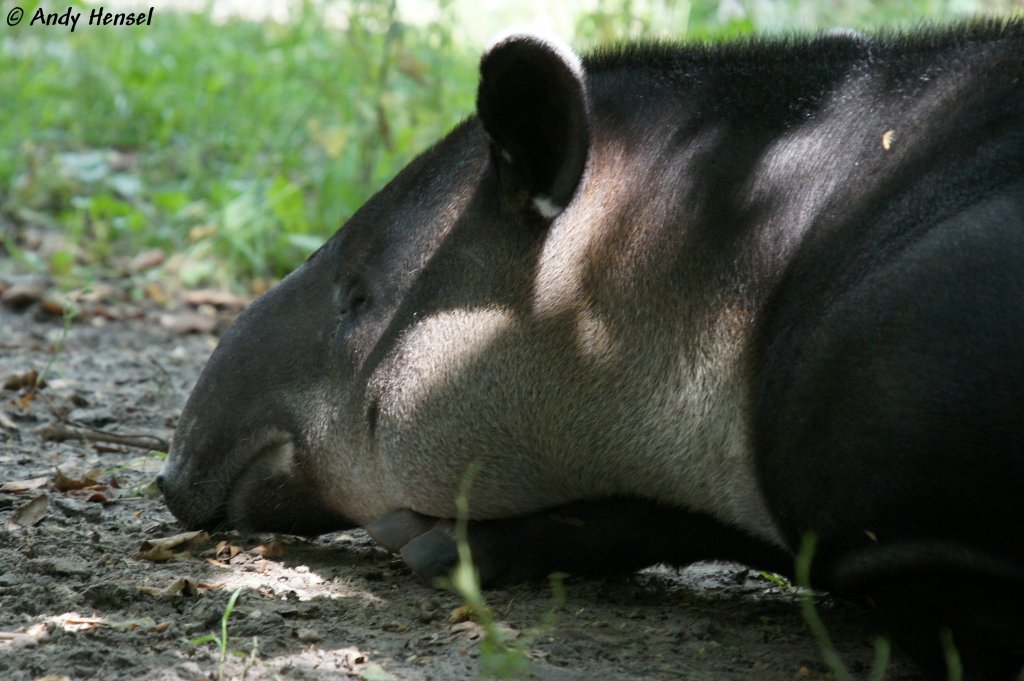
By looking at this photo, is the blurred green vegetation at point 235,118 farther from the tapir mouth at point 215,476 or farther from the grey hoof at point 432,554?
the grey hoof at point 432,554

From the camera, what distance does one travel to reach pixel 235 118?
8.51 metres

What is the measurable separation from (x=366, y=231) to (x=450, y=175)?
30 cm

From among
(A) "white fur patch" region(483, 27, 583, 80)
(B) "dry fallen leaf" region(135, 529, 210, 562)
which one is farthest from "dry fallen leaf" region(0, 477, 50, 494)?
(A) "white fur patch" region(483, 27, 583, 80)

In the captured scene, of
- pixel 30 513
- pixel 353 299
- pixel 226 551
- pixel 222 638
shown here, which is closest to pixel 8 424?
pixel 30 513

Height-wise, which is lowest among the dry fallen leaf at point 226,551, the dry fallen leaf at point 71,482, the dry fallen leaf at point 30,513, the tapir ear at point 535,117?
the dry fallen leaf at point 226,551

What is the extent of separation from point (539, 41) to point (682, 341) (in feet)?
2.49

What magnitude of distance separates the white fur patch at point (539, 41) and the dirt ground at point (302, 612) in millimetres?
1263

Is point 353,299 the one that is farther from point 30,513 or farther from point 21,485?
point 21,485

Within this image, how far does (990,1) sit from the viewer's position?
9.54m

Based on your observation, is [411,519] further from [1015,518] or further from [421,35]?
[421,35]

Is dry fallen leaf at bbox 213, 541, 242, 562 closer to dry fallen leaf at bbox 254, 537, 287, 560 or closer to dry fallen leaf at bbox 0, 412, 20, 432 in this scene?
dry fallen leaf at bbox 254, 537, 287, 560

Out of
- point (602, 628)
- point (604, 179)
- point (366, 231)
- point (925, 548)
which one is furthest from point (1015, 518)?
point (366, 231)

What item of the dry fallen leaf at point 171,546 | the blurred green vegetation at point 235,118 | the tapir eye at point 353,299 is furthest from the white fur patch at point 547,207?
the blurred green vegetation at point 235,118

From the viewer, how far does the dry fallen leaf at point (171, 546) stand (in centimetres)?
346
